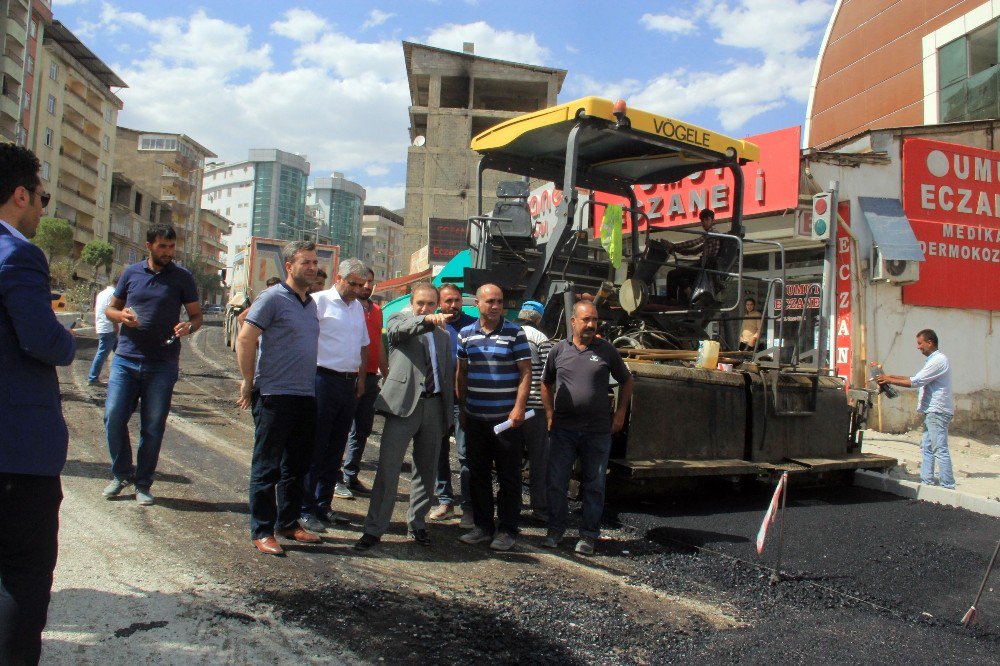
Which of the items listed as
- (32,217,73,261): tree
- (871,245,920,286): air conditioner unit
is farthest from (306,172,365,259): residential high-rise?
(871,245,920,286): air conditioner unit

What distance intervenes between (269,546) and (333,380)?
113 centimetres

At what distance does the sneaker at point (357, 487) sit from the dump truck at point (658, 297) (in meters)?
1.81

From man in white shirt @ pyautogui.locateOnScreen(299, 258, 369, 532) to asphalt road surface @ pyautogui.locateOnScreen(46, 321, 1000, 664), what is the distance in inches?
10.7

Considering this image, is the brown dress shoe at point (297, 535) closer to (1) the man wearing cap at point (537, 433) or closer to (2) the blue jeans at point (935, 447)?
(1) the man wearing cap at point (537, 433)

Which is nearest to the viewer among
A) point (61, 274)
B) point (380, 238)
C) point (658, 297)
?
point (658, 297)

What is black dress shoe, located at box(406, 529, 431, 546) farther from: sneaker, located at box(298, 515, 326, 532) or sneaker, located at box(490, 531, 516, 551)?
sneaker, located at box(298, 515, 326, 532)

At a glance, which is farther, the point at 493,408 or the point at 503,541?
the point at 493,408

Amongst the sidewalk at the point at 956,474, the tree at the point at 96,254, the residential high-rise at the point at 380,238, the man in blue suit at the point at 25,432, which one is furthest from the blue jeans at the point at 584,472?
the residential high-rise at the point at 380,238

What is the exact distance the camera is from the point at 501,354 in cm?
472

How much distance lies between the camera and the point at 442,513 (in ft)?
17.8

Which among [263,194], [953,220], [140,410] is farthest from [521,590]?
[263,194]

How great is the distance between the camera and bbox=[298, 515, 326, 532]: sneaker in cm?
464

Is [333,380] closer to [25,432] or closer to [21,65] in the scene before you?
[25,432]

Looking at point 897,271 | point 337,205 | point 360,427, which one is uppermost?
point 337,205
